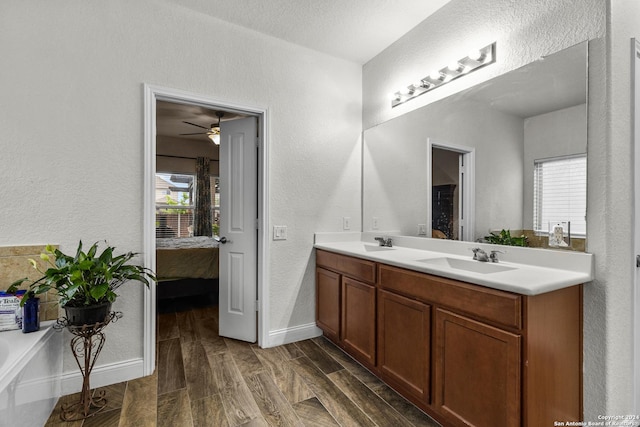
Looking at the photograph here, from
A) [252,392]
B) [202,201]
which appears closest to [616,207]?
[252,392]

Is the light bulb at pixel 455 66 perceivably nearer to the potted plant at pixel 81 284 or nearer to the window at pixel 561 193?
the window at pixel 561 193

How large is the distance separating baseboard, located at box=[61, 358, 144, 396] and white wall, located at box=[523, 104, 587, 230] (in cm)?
267

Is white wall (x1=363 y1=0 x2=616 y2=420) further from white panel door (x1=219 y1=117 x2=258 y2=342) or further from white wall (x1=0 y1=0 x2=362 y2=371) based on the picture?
white panel door (x1=219 y1=117 x2=258 y2=342)

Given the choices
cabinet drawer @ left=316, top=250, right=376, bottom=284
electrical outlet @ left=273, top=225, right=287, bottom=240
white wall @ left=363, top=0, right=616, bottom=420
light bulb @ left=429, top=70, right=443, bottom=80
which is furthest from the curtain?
white wall @ left=363, top=0, right=616, bottom=420

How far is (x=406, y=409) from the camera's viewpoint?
5.98 ft

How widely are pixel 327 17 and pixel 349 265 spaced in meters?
1.88

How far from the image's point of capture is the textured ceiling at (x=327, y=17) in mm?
2223

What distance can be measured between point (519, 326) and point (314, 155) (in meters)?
2.04

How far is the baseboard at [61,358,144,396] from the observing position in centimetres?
197

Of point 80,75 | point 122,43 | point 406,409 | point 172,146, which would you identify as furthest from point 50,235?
point 172,146

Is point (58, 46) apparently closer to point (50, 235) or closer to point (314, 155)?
point (50, 235)

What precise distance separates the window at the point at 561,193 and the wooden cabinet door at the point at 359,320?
1.09 metres

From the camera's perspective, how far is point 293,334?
277cm

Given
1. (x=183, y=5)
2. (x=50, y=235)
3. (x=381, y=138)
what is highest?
(x=183, y=5)
